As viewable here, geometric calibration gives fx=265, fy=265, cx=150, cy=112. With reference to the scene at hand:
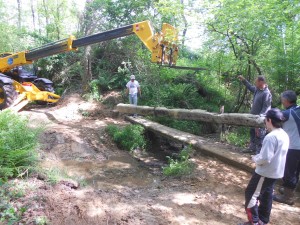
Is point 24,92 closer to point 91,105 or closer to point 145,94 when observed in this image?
point 91,105

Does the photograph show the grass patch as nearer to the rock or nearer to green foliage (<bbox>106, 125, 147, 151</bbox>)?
the rock

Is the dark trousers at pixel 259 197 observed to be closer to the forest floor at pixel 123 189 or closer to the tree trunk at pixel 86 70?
the forest floor at pixel 123 189

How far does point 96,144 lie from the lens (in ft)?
26.1

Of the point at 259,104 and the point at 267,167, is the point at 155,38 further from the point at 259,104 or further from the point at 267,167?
the point at 267,167

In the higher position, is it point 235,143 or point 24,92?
point 24,92

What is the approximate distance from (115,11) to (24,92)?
6.12m

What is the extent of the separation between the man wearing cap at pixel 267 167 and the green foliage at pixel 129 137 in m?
5.05

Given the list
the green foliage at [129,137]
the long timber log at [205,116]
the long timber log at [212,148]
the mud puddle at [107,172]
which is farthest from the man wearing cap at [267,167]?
the green foliage at [129,137]

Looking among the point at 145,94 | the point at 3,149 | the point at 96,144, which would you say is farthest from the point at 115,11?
the point at 3,149

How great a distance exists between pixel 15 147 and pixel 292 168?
477cm

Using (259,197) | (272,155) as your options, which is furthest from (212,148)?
(272,155)

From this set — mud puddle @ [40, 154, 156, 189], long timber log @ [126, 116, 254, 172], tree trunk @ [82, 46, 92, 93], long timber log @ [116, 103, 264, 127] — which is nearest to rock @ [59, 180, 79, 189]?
mud puddle @ [40, 154, 156, 189]

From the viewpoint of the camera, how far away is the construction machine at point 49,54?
753 cm

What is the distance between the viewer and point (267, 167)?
326 cm
